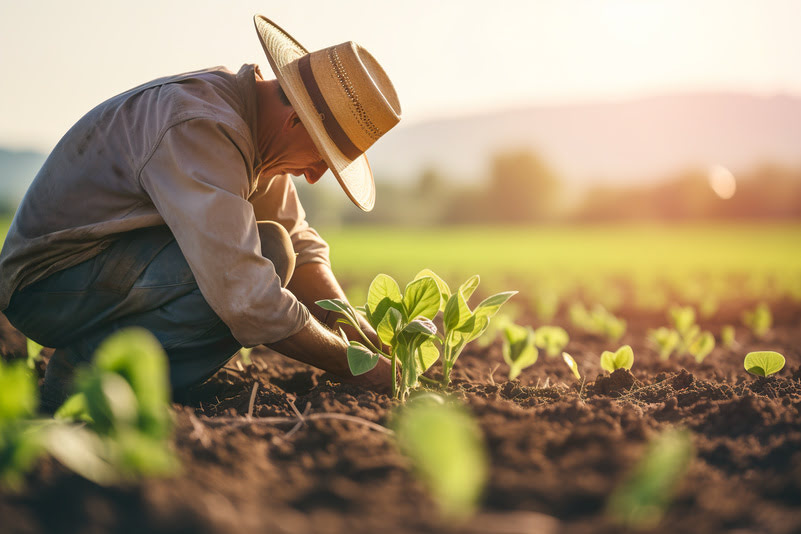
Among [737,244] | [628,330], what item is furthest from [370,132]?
[737,244]

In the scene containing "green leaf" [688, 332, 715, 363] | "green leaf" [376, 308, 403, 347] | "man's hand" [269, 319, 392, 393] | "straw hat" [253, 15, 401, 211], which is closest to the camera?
"green leaf" [376, 308, 403, 347]

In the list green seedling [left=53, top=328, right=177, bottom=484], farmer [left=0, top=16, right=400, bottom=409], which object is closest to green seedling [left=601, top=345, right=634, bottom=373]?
farmer [left=0, top=16, right=400, bottom=409]

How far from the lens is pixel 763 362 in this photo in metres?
2.23

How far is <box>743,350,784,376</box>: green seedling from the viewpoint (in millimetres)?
2201

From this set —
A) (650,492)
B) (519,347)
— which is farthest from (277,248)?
(650,492)

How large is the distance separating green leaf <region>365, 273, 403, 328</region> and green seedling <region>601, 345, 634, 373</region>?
0.84m

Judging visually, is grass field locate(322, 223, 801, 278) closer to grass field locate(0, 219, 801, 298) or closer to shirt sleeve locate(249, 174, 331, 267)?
grass field locate(0, 219, 801, 298)

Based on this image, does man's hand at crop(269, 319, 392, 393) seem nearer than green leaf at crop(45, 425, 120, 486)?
No

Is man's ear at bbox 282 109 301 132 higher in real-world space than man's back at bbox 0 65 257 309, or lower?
higher

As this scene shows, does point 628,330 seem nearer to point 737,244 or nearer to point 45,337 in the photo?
point 45,337

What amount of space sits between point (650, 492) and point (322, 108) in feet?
5.55

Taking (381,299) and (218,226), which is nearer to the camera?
(218,226)

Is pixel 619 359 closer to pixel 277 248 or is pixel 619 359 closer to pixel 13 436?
pixel 277 248

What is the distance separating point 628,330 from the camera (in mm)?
4910
